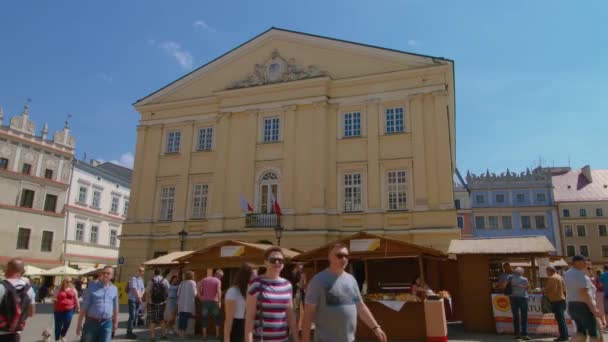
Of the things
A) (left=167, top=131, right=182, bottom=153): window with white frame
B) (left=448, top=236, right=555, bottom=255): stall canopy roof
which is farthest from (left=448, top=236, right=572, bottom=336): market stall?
(left=167, top=131, right=182, bottom=153): window with white frame

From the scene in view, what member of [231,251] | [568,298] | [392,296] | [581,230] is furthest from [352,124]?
[581,230]

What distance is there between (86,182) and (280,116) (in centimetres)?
2751

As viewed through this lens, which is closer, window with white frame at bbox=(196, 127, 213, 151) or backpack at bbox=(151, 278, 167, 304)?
backpack at bbox=(151, 278, 167, 304)

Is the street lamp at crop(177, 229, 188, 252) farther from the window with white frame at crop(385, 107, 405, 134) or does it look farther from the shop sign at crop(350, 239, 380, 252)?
the shop sign at crop(350, 239, 380, 252)

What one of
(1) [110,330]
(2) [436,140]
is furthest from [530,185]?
(1) [110,330]

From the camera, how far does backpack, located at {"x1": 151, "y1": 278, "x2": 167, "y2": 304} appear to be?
41.7 ft

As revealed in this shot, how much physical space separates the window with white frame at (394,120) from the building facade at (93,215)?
97.9ft

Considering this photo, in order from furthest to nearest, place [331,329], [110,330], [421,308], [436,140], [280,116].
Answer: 1. [280,116]
2. [436,140]
3. [421,308]
4. [110,330]
5. [331,329]

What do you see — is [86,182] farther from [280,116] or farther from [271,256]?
[271,256]

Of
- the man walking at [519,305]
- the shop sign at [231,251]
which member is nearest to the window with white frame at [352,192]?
the shop sign at [231,251]

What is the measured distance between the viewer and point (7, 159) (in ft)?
123

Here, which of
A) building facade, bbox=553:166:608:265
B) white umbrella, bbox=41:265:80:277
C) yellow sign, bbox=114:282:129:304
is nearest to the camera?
yellow sign, bbox=114:282:129:304

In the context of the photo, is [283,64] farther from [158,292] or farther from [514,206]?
[514,206]

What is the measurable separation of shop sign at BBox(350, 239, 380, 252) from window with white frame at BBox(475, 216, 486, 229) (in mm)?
52830
